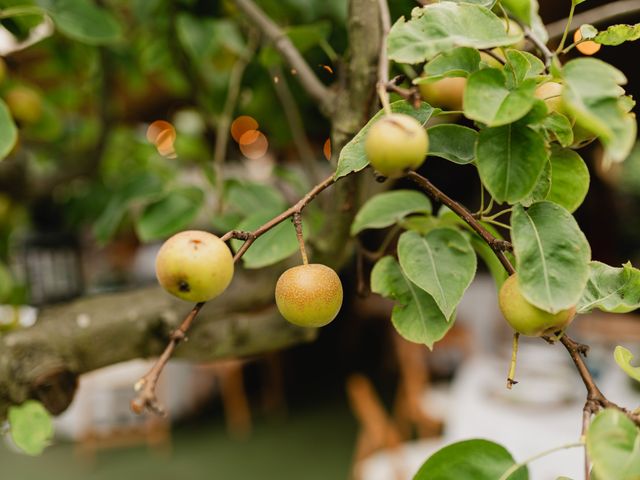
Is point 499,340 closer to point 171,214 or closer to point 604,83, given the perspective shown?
point 171,214

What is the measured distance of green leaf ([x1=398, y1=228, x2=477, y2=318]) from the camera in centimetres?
44

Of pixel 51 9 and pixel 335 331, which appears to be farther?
pixel 335 331

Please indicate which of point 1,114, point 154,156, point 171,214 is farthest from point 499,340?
point 1,114

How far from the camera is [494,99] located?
1.17ft

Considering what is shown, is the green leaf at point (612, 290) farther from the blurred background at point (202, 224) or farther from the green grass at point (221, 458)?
the green grass at point (221, 458)

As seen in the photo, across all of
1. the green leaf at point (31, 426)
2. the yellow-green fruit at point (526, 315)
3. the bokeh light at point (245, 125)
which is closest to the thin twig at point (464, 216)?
the yellow-green fruit at point (526, 315)

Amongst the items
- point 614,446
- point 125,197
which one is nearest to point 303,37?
point 125,197

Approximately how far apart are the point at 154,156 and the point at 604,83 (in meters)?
1.17

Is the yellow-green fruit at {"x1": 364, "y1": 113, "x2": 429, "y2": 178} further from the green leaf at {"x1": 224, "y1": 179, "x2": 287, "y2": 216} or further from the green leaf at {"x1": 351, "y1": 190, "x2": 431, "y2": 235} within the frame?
the green leaf at {"x1": 224, "y1": 179, "x2": 287, "y2": 216}

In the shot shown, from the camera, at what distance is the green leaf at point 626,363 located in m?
0.36

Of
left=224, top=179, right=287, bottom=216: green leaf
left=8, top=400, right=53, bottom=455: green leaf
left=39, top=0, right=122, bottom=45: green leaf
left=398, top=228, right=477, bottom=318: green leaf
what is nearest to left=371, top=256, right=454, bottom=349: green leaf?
left=398, top=228, right=477, bottom=318: green leaf

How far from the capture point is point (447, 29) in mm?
362

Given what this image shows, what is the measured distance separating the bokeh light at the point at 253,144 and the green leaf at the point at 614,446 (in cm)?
109

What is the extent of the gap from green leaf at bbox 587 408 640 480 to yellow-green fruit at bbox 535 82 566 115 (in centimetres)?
21
